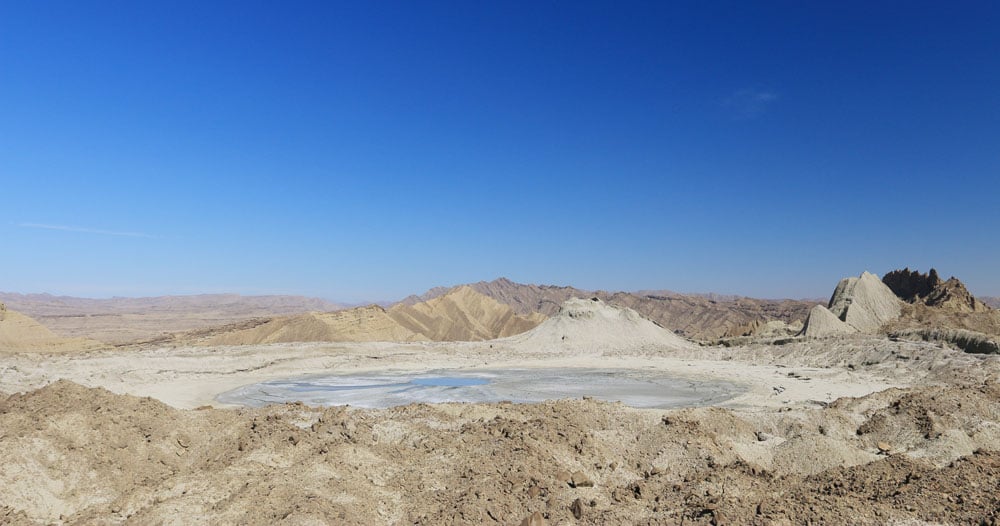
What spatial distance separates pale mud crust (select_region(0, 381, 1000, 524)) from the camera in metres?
7.21

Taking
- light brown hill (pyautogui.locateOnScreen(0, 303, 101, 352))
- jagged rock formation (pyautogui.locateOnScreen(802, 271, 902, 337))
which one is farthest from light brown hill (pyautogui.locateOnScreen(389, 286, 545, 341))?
jagged rock formation (pyautogui.locateOnScreen(802, 271, 902, 337))

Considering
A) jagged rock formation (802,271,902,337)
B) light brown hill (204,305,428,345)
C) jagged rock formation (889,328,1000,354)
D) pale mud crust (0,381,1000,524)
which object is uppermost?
jagged rock formation (802,271,902,337)

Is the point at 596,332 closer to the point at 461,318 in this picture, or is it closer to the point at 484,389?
the point at 461,318

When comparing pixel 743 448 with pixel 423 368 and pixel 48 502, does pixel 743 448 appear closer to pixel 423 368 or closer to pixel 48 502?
pixel 48 502

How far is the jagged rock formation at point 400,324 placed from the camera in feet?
132

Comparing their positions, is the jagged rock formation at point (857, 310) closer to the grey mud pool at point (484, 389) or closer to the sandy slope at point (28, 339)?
the grey mud pool at point (484, 389)

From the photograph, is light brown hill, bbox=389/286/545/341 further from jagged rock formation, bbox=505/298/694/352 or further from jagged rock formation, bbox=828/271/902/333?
jagged rock formation, bbox=828/271/902/333

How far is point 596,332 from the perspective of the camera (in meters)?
39.8

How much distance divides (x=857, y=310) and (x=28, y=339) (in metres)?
54.5

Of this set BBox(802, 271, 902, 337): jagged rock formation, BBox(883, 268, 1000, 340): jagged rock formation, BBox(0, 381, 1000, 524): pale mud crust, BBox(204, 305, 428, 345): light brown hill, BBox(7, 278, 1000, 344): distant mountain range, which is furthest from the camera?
BBox(7, 278, 1000, 344): distant mountain range

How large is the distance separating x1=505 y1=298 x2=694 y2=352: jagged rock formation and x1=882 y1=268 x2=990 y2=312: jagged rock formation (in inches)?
791

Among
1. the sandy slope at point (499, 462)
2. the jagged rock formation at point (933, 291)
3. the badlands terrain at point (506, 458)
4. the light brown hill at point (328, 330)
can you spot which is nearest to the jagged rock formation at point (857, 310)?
the jagged rock formation at point (933, 291)

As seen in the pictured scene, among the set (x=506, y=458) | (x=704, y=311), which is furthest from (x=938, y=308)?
(x=506, y=458)

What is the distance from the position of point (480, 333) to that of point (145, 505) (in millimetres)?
43032
